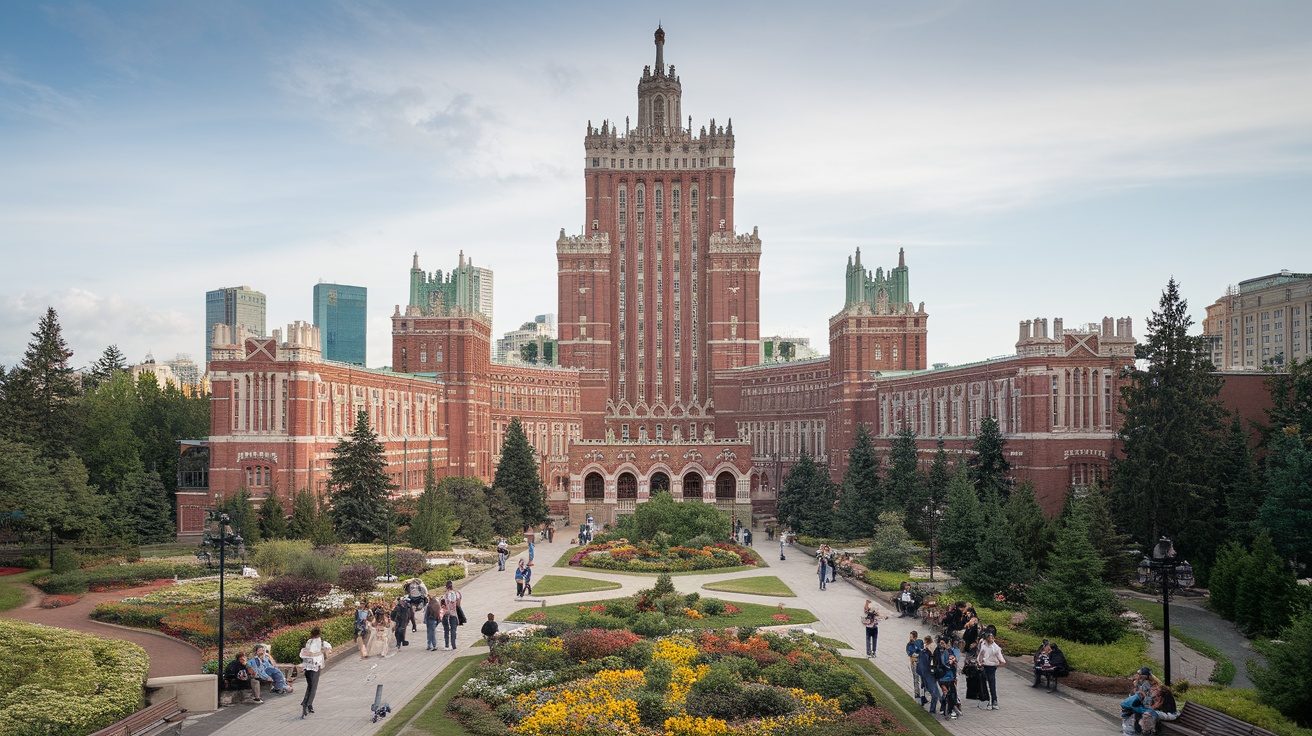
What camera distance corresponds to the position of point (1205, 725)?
19312mm

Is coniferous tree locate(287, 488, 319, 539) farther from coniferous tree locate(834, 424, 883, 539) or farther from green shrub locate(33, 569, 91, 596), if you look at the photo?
coniferous tree locate(834, 424, 883, 539)

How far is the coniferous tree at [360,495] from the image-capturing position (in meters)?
48.4

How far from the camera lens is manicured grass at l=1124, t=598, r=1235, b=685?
82.6 feet

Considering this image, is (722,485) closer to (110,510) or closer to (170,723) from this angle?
(110,510)

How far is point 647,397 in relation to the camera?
101500 mm

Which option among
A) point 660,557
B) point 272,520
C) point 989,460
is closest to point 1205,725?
point 660,557

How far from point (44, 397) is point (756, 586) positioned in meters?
44.1

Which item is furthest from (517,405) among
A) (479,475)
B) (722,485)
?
(722,485)

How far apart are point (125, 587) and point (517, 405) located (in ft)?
182

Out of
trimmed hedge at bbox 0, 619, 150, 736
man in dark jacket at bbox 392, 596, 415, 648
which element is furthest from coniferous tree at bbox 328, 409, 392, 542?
trimmed hedge at bbox 0, 619, 150, 736

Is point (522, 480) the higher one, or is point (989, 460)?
point (989, 460)

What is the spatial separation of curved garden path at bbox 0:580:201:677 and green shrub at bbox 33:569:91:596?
0.36 metres

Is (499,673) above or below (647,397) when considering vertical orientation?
below

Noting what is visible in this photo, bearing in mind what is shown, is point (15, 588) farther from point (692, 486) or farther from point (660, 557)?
point (692, 486)
